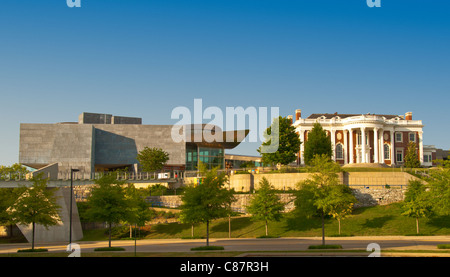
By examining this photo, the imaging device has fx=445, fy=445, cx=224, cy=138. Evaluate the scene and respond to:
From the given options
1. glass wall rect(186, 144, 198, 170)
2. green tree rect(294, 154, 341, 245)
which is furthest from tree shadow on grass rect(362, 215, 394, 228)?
glass wall rect(186, 144, 198, 170)

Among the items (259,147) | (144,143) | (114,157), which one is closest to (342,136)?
(259,147)

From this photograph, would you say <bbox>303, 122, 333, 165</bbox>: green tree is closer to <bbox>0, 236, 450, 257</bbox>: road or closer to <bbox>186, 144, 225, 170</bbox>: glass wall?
<bbox>186, 144, 225, 170</bbox>: glass wall

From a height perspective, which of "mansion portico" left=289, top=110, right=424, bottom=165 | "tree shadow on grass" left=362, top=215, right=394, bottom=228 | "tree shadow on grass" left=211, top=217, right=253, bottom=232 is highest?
"mansion portico" left=289, top=110, right=424, bottom=165

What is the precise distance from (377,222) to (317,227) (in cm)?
659

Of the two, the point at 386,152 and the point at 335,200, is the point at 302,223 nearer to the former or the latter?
the point at 335,200

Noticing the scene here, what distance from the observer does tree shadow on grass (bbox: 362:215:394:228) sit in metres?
47.7

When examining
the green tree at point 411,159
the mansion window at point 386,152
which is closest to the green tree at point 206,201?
the green tree at point 411,159

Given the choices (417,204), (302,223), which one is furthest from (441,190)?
(302,223)

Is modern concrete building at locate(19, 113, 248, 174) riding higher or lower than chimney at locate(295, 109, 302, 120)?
lower

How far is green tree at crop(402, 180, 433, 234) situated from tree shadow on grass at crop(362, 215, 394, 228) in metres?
2.32

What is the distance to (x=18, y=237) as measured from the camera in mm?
53094

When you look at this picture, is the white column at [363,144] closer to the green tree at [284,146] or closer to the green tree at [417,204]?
the green tree at [284,146]

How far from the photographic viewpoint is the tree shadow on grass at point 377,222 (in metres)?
47.7
